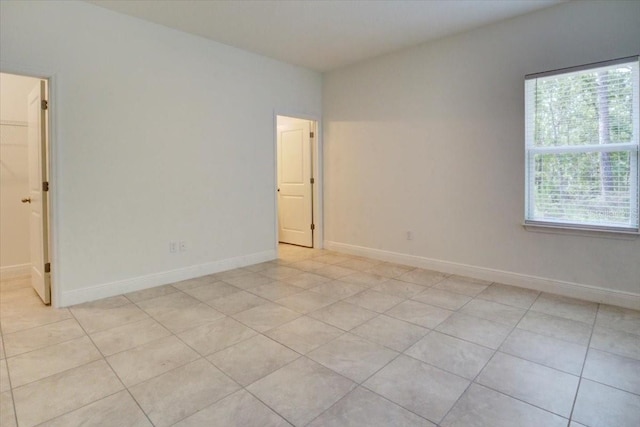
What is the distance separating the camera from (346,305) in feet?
10.2

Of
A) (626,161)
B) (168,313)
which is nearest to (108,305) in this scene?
(168,313)

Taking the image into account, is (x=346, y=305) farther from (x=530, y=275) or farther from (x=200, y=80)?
(x=200, y=80)

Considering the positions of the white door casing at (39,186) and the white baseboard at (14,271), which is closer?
the white door casing at (39,186)

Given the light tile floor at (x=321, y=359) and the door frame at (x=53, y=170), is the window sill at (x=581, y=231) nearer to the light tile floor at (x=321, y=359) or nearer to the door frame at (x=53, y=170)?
the light tile floor at (x=321, y=359)

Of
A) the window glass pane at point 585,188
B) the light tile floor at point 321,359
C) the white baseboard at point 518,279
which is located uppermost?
the window glass pane at point 585,188

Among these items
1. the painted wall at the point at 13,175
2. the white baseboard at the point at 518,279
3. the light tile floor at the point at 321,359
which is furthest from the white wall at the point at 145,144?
the white baseboard at the point at 518,279

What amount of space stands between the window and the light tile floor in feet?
2.65

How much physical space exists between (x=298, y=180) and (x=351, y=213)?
1.14 m

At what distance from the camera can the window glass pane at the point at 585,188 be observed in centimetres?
298

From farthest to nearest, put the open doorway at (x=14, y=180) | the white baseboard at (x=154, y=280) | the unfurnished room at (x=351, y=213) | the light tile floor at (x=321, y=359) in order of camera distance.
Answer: the open doorway at (x=14, y=180), the white baseboard at (x=154, y=280), the unfurnished room at (x=351, y=213), the light tile floor at (x=321, y=359)

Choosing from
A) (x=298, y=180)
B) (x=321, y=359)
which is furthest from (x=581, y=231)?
(x=298, y=180)

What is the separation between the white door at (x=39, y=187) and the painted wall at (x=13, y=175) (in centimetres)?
85

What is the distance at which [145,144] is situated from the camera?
353cm

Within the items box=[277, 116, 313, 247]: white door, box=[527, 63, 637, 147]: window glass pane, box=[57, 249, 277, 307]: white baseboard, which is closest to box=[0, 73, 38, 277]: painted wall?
box=[57, 249, 277, 307]: white baseboard
